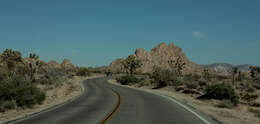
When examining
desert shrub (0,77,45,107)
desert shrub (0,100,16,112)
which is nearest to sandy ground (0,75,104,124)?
desert shrub (0,100,16,112)

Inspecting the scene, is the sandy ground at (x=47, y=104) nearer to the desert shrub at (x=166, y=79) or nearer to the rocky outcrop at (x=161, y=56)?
the desert shrub at (x=166, y=79)

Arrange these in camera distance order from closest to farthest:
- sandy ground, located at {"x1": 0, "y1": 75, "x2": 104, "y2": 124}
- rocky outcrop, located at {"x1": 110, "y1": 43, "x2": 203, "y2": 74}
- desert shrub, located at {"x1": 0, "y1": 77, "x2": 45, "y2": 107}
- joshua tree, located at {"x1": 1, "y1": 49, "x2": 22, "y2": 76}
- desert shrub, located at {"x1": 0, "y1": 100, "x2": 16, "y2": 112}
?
sandy ground, located at {"x1": 0, "y1": 75, "x2": 104, "y2": 124}, desert shrub, located at {"x1": 0, "y1": 100, "x2": 16, "y2": 112}, desert shrub, located at {"x1": 0, "y1": 77, "x2": 45, "y2": 107}, joshua tree, located at {"x1": 1, "y1": 49, "x2": 22, "y2": 76}, rocky outcrop, located at {"x1": 110, "y1": 43, "x2": 203, "y2": 74}

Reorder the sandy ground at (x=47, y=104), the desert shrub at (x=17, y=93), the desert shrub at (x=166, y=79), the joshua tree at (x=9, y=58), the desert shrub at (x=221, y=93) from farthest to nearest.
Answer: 1. the joshua tree at (x=9, y=58)
2. the desert shrub at (x=166, y=79)
3. the desert shrub at (x=221, y=93)
4. the desert shrub at (x=17, y=93)
5. the sandy ground at (x=47, y=104)

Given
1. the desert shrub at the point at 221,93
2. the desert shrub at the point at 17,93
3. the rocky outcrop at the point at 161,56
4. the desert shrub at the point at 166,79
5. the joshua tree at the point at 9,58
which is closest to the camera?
the desert shrub at the point at 17,93

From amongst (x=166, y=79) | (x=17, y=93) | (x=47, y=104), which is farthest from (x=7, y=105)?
(x=166, y=79)

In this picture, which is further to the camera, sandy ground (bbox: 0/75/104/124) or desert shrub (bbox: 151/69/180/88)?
desert shrub (bbox: 151/69/180/88)

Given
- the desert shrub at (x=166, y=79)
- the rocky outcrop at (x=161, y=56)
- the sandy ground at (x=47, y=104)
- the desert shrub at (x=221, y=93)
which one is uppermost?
the rocky outcrop at (x=161, y=56)

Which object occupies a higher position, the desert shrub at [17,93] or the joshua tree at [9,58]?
the joshua tree at [9,58]

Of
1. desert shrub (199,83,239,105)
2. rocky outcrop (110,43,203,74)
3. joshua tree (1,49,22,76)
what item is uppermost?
rocky outcrop (110,43,203,74)

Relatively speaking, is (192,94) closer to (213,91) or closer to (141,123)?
(213,91)

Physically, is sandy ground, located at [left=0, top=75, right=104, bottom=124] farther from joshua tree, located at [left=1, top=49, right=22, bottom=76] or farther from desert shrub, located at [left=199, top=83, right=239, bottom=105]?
joshua tree, located at [left=1, top=49, right=22, bottom=76]

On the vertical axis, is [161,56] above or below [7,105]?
above

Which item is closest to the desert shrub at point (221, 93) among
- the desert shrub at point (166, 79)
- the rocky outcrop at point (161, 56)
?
the desert shrub at point (166, 79)

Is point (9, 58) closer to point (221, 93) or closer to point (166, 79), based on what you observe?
point (166, 79)
